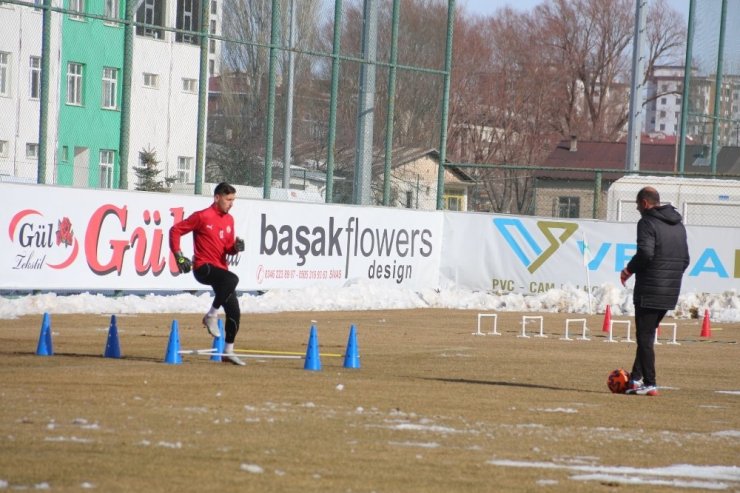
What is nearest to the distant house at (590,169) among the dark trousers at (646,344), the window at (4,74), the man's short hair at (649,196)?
the window at (4,74)

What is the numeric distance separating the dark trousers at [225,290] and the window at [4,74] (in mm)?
11537

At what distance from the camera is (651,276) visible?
42.9 ft

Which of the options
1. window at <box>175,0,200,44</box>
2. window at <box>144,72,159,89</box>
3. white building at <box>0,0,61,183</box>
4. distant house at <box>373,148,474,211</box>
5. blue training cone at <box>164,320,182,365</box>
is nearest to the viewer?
blue training cone at <box>164,320,182,365</box>

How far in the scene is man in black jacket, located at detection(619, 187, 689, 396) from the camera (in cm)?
1301

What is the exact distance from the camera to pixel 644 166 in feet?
252

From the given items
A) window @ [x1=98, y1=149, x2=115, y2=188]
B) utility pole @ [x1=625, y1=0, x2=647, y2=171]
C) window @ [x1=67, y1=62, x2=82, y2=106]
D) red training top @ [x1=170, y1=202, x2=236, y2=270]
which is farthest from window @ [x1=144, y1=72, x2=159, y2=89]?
red training top @ [x1=170, y1=202, x2=236, y2=270]

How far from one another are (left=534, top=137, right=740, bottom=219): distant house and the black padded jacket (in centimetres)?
1666

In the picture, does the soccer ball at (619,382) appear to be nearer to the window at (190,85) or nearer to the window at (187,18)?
the window at (187,18)

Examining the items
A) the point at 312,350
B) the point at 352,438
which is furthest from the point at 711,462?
the point at 312,350

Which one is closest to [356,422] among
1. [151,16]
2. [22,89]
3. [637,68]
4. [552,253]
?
[22,89]

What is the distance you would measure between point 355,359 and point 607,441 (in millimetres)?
5195

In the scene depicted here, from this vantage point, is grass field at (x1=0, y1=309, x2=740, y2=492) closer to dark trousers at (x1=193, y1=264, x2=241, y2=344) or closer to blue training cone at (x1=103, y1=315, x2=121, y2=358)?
blue training cone at (x1=103, y1=315, x2=121, y2=358)

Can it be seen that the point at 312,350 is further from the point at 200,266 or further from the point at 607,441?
the point at 607,441

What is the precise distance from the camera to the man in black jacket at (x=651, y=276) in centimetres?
1301
